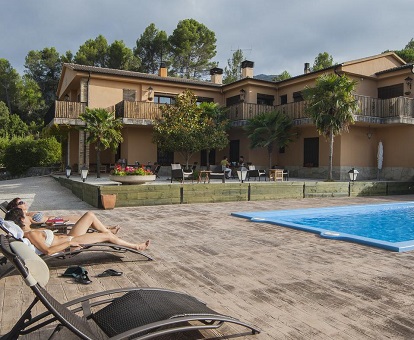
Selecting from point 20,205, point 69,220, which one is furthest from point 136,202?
point 20,205

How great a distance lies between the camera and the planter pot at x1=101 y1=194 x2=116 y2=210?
10.3 metres

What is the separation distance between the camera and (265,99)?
2445cm

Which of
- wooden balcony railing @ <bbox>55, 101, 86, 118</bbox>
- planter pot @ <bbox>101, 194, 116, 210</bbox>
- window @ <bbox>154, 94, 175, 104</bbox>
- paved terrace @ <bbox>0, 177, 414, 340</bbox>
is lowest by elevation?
paved terrace @ <bbox>0, 177, 414, 340</bbox>

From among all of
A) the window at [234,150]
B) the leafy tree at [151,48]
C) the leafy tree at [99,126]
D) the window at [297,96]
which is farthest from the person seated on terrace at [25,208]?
the leafy tree at [151,48]

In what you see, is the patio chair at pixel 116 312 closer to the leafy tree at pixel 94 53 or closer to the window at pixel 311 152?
the window at pixel 311 152

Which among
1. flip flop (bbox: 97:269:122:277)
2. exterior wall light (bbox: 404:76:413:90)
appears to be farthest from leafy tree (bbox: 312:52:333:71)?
flip flop (bbox: 97:269:122:277)

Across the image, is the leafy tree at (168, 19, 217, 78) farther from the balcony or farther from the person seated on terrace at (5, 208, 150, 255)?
the person seated on terrace at (5, 208, 150, 255)

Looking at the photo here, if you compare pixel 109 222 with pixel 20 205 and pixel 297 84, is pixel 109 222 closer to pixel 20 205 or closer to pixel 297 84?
pixel 20 205

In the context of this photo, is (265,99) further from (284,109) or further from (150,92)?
(150,92)

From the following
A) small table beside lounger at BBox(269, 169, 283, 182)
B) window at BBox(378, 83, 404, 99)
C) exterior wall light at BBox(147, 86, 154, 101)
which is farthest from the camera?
exterior wall light at BBox(147, 86, 154, 101)

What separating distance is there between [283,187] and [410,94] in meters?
11.5

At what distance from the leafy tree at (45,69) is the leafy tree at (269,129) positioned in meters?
36.2

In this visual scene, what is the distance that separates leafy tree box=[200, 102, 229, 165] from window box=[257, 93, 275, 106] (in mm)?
3706

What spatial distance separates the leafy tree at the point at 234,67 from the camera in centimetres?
4953
